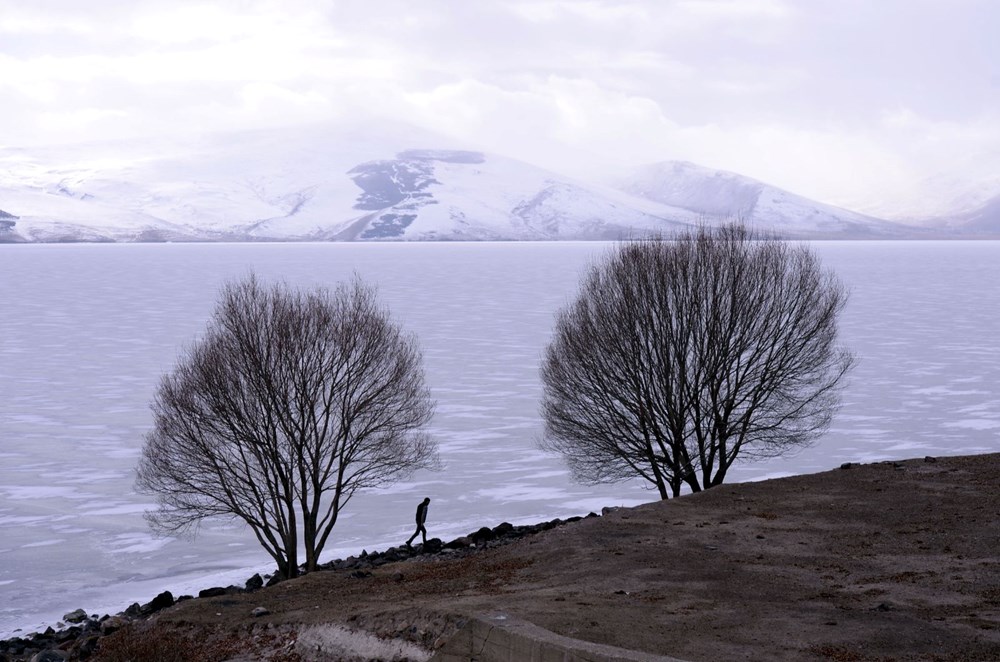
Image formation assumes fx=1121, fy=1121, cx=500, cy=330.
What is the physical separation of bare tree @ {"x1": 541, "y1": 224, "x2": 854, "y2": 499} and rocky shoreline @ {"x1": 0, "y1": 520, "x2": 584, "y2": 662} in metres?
5.10

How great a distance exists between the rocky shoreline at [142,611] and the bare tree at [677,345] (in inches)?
201

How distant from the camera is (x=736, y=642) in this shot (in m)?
16.1

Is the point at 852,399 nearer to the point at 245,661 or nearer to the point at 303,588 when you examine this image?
the point at 303,588

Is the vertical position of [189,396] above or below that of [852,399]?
above

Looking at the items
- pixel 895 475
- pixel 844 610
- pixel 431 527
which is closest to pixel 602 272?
pixel 431 527

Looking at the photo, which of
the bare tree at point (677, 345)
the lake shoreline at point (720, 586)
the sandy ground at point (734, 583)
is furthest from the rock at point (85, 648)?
the bare tree at point (677, 345)

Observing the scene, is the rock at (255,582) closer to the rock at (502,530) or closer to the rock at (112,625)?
the rock at (112,625)

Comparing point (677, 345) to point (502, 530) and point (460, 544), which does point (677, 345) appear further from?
point (460, 544)

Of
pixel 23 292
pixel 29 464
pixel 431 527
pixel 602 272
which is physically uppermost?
pixel 23 292

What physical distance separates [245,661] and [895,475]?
19925mm

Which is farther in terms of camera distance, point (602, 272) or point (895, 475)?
point (602, 272)

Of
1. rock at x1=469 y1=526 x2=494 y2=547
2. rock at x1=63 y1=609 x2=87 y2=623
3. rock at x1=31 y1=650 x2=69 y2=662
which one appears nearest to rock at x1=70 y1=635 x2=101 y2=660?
rock at x1=31 y1=650 x2=69 y2=662

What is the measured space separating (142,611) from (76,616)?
2606mm

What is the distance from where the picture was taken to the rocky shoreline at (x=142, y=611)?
2236 centimetres
